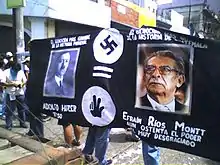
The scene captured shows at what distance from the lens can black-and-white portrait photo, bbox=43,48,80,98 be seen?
368 centimetres

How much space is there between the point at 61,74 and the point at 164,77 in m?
1.37

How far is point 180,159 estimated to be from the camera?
4703 mm

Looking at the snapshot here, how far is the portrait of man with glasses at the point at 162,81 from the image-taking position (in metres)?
2.91

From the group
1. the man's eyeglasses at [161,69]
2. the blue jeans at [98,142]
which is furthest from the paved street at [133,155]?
the man's eyeglasses at [161,69]

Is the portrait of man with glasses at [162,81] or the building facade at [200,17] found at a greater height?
the building facade at [200,17]

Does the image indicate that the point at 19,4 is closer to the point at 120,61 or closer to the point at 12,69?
the point at 12,69

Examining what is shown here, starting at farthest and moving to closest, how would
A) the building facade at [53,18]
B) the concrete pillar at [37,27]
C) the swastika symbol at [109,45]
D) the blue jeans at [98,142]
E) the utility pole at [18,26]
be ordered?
1. the concrete pillar at [37,27]
2. the building facade at [53,18]
3. the utility pole at [18,26]
4. the blue jeans at [98,142]
5. the swastika symbol at [109,45]

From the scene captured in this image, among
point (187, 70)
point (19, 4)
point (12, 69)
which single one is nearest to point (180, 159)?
point (187, 70)

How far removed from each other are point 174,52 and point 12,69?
425cm

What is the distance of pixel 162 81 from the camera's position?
3014 mm

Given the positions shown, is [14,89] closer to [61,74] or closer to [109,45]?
[61,74]

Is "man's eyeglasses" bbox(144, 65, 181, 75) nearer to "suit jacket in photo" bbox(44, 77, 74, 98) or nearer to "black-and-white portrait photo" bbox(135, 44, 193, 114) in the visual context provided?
"black-and-white portrait photo" bbox(135, 44, 193, 114)

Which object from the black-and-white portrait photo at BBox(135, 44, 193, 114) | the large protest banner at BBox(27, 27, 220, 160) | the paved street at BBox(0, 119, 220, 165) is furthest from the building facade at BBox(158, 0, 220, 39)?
the black-and-white portrait photo at BBox(135, 44, 193, 114)

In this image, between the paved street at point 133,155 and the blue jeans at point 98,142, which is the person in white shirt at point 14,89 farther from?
the blue jeans at point 98,142
